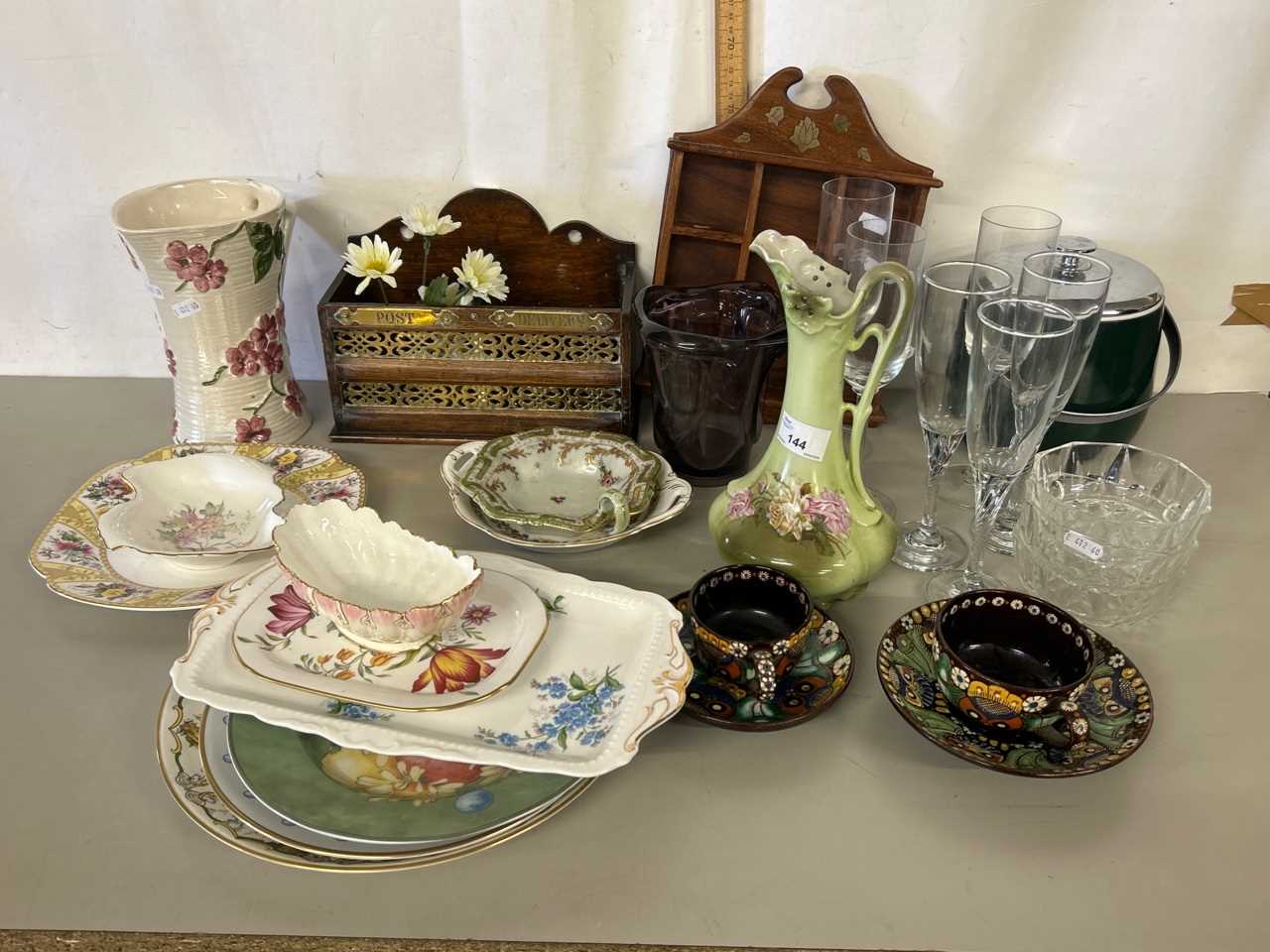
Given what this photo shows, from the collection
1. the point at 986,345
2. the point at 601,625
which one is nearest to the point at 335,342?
the point at 601,625

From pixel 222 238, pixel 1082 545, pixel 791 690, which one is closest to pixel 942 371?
pixel 1082 545

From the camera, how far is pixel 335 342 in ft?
3.40

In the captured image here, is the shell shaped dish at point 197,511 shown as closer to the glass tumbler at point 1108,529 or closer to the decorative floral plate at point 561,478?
the decorative floral plate at point 561,478

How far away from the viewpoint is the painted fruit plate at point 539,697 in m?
0.65

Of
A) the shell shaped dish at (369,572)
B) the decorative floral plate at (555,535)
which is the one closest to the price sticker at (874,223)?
the decorative floral plate at (555,535)

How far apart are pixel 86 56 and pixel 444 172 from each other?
38 cm

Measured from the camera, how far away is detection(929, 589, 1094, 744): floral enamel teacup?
67cm

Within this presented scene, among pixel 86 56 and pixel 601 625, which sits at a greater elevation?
pixel 86 56

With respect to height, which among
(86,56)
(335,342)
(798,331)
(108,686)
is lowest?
(108,686)

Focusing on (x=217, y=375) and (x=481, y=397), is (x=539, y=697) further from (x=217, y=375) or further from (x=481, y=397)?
(x=217, y=375)

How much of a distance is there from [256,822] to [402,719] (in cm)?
11

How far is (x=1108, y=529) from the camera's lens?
0.89m

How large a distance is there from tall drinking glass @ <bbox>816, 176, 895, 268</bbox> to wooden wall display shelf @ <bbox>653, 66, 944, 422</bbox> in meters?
0.03

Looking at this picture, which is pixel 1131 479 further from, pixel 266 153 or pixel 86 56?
pixel 86 56
